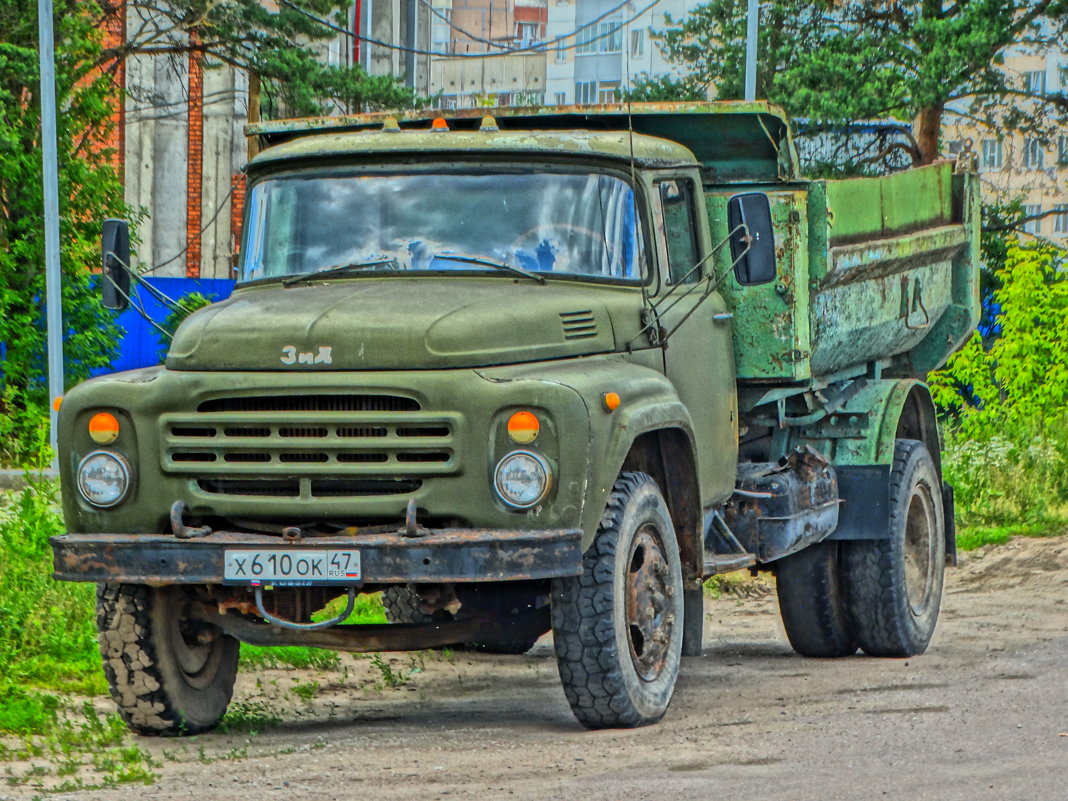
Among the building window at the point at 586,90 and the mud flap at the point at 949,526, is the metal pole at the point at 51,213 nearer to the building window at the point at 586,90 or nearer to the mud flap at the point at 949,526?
the mud flap at the point at 949,526

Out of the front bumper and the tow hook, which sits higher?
the tow hook

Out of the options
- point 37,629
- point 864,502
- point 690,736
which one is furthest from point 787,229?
point 37,629

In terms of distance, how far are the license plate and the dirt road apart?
2.07ft

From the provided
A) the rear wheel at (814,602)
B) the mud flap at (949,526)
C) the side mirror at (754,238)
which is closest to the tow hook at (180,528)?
the side mirror at (754,238)

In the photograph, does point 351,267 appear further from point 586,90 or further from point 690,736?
point 586,90

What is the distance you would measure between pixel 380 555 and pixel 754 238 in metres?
2.30

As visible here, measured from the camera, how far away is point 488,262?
7602mm

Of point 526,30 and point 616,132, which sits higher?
point 526,30

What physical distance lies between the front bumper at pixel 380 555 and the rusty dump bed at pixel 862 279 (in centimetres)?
252

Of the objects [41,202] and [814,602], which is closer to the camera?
[814,602]

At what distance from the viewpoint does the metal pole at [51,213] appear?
18.1 m

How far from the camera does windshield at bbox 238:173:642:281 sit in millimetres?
7691

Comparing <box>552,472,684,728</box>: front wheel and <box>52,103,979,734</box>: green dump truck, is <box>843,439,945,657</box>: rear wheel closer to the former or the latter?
<box>52,103,979,734</box>: green dump truck

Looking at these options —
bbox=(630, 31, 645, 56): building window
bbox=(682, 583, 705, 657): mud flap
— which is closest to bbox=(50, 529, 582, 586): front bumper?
bbox=(682, 583, 705, 657): mud flap
